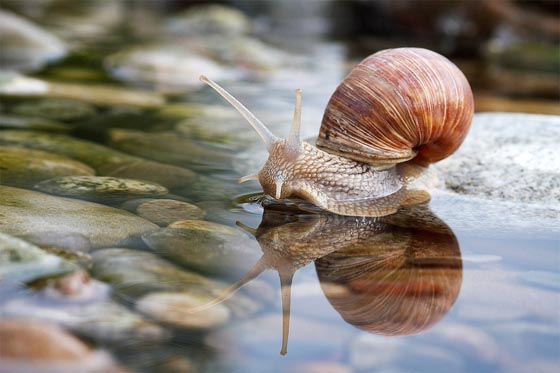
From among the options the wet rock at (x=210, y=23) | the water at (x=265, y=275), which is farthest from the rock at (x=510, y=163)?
the wet rock at (x=210, y=23)

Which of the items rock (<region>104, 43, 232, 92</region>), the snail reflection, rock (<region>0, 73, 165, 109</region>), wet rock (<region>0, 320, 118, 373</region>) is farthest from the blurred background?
wet rock (<region>0, 320, 118, 373</region>)

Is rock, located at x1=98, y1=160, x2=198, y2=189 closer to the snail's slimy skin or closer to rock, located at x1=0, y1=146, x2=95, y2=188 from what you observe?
rock, located at x1=0, y1=146, x2=95, y2=188

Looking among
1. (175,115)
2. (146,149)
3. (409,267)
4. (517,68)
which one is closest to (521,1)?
(517,68)

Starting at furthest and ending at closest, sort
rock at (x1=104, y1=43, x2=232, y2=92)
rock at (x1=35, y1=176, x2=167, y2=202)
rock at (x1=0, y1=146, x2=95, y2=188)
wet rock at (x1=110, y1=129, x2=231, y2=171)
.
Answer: rock at (x1=104, y1=43, x2=232, y2=92) < wet rock at (x1=110, y1=129, x2=231, y2=171) < rock at (x1=0, y1=146, x2=95, y2=188) < rock at (x1=35, y1=176, x2=167, y2=202)

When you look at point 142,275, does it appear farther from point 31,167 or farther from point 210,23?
point 210,23

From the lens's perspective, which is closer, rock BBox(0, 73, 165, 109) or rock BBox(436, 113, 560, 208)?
rock BBox(436, 113, 560, 208)

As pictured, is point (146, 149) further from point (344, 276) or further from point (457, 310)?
point (457, 310)

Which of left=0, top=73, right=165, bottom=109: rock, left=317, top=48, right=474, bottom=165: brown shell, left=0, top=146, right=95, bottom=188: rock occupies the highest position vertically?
left=317, top=48, right=474, bottom=165: brown shell
